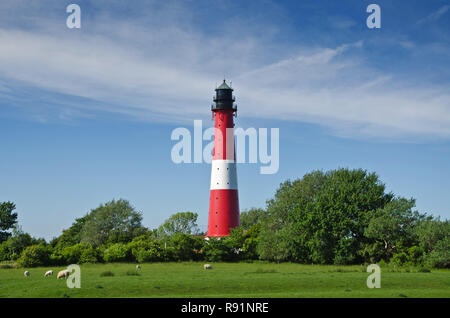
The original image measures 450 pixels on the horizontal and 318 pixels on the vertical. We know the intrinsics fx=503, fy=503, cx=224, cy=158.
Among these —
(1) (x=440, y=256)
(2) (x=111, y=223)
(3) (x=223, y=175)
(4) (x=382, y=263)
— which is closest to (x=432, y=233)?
(1) (x=440, y=256)

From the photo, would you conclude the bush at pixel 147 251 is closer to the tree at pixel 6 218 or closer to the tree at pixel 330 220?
the tree at pixel 330 220

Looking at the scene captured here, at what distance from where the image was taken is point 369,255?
5428 cm

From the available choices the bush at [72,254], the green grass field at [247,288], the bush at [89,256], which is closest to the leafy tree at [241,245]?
the bush at [89,256]

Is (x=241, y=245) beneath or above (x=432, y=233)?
beneath

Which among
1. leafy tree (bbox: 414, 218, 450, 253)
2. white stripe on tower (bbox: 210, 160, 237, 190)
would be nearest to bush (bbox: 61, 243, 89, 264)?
white stripe on tower (bbox: 210, 160, 237, 190)

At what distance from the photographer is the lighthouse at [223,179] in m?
69.3

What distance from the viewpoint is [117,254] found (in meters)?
65.8

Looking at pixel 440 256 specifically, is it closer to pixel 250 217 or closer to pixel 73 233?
pixel 250 217

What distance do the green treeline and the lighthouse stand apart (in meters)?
2.36

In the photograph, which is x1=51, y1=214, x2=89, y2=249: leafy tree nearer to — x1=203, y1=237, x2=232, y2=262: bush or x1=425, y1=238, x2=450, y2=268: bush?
x1=203, y1=237, x2=232, y2=262: bush

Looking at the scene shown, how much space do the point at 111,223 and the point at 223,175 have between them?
2484cm

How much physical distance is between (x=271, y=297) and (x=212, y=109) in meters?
46.5
